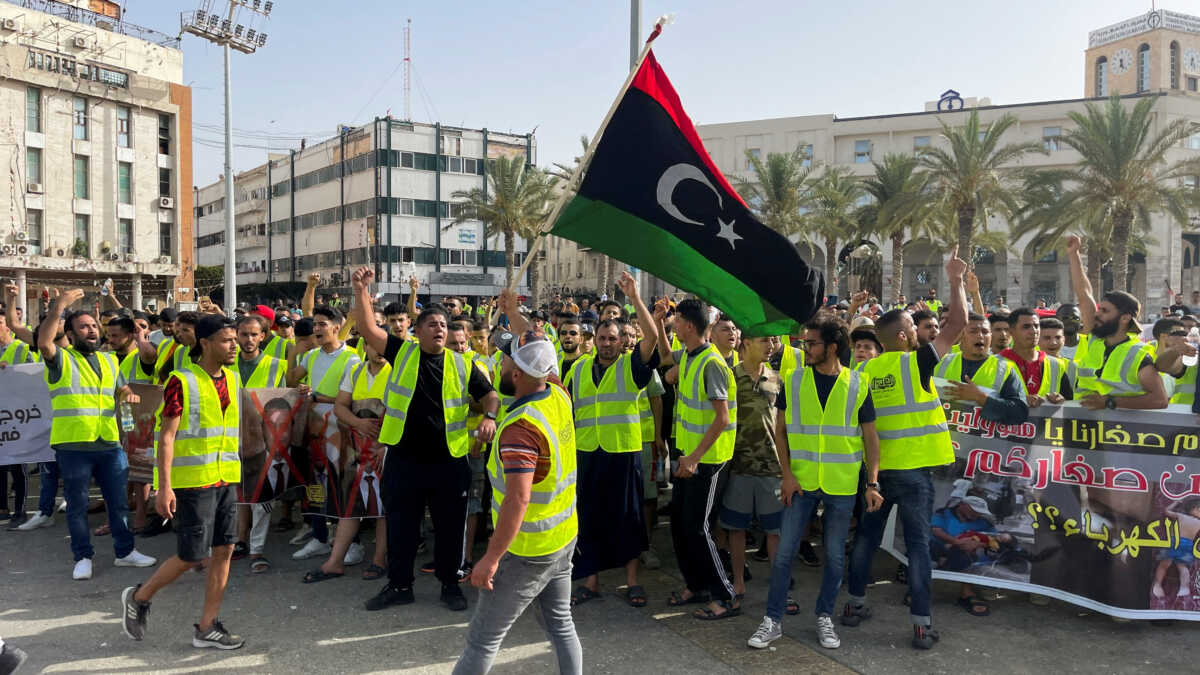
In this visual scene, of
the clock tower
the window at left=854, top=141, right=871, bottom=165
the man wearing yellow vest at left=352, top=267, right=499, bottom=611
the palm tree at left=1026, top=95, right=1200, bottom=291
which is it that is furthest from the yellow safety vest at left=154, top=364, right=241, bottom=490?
the clock tower

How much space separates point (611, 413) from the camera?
5.62 meters

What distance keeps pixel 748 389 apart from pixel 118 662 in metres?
4.09

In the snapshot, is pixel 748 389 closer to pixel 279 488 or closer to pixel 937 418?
pixel 937 418

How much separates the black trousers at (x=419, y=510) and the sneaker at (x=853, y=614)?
2.43 m

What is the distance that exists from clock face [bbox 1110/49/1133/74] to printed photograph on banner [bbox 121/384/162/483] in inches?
4446

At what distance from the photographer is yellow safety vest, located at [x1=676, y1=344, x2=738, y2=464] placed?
5.37 m

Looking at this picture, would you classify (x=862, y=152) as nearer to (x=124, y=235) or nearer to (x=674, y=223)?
(x=124, y=235)

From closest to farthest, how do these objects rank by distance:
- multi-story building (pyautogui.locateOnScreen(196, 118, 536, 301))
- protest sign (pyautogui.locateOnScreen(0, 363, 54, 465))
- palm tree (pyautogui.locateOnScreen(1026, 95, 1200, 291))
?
protest sign (pyautogui.locateOnScreen(0, 363, 54, 465))
palm tree (pyautogui.locateOnScreen(1026, 95, 1200, 291))
multi-story building (pyautogui.locateOnScreen(196, 118, 536, 301))

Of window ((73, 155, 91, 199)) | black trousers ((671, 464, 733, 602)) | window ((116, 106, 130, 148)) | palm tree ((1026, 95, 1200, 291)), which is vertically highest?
window ((116, 106, 130, 148))

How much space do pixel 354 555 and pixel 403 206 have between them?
183 feet

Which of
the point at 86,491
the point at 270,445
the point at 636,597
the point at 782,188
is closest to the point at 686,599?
the point at 636,597

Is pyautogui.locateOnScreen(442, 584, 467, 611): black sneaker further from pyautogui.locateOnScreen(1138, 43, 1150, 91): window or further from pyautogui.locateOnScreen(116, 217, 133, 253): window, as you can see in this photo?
pyautogui.locateOnScreen(1138, 43, 1150, 91): window

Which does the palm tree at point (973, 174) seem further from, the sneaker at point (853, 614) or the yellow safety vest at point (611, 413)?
the sneaker at point (853, 614)

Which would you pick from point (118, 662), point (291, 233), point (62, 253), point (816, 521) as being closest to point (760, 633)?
point (816, 521)
